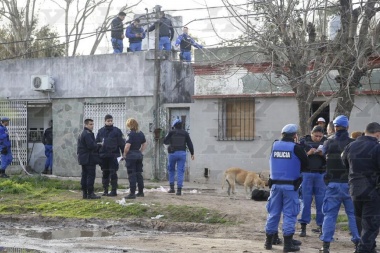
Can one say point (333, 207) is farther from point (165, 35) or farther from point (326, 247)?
point (165, 35)

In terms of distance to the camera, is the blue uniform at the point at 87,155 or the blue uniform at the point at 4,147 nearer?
the blue uniform at the point at 87,155

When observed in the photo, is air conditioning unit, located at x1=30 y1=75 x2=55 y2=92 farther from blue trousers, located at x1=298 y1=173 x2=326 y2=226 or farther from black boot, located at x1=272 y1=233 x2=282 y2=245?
black boot, located at x1=272 y1=233 x2=282 y2=245

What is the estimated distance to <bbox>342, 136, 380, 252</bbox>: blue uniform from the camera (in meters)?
10.6

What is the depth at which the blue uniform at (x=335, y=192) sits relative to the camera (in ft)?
37.0

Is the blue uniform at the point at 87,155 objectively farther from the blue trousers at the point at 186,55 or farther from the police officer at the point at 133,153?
the blue trousers at the point at 186,55

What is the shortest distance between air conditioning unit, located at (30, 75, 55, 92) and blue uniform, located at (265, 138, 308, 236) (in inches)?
560

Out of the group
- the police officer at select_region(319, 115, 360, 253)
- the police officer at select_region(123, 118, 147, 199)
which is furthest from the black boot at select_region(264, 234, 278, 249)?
the police officer at select_region(123, 118, 147, 199)

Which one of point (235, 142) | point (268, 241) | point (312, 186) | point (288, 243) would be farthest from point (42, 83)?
point (288, 243)

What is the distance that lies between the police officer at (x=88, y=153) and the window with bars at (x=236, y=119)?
5.73m

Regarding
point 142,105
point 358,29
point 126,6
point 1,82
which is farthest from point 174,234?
point 126,6

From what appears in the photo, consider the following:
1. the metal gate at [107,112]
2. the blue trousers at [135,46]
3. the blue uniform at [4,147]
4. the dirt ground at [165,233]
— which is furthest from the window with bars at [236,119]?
the blue uniform at [4,147]

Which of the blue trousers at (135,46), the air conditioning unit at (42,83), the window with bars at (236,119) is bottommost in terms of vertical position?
the window with bars at (236,119)

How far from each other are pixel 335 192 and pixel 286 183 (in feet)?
2.47

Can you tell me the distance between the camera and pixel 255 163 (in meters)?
21.3
